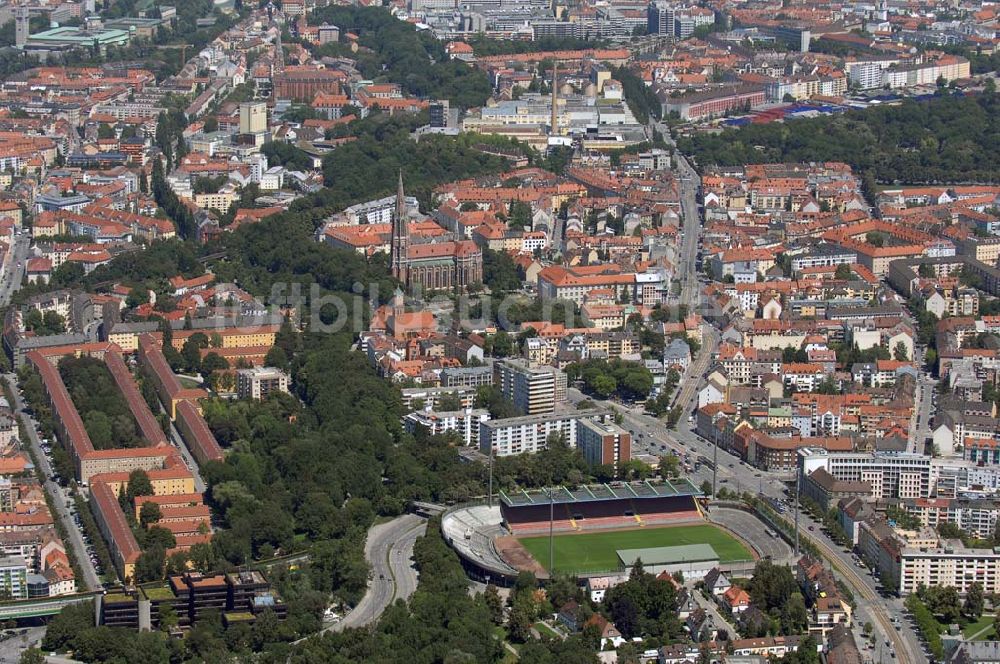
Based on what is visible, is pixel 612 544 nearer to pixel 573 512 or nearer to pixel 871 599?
pixel 573 512

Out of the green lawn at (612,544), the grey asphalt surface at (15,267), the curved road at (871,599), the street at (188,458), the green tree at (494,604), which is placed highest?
the green tree at (494,604)

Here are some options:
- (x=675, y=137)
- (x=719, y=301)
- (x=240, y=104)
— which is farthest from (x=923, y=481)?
(x=240, y=104)

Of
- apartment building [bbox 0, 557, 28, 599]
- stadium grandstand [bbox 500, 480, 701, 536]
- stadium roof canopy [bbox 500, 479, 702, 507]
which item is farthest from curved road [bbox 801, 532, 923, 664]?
apartment building [bbox 0, 557, 28, 599]

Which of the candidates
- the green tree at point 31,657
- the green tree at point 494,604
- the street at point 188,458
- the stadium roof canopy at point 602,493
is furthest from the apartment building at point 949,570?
the green tree at point 31,657

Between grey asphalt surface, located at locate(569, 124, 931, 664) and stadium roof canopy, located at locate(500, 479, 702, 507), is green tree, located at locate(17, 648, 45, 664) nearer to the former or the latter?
stadium roof canopy, located at locate(500, 479, 702, 507)

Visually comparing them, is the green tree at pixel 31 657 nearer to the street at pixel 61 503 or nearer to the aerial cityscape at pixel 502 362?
the aerial cityscape at pixel 502 362

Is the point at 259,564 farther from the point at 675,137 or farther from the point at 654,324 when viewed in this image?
the point at 675,137

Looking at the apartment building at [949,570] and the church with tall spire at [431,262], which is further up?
the apartment building at [949,570]

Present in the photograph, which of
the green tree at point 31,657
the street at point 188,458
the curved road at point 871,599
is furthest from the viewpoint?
the street at point 188,458
